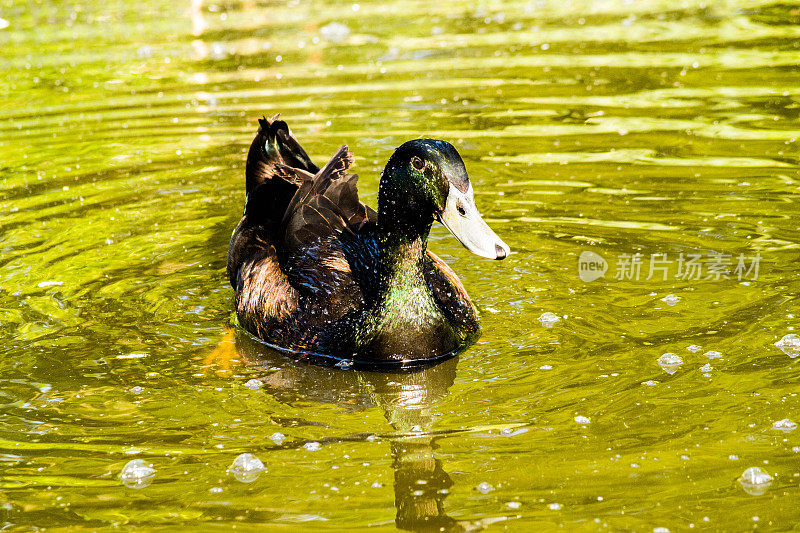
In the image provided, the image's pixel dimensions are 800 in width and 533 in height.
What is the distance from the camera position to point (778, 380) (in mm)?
5922

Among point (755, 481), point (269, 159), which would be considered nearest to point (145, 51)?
point (269, 159)

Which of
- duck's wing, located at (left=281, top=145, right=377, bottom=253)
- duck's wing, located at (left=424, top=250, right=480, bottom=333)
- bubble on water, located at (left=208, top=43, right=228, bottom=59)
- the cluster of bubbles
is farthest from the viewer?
bubble on water, located at (left=208, top=43, right=228, bottom=59)

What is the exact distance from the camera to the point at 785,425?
5406 mm

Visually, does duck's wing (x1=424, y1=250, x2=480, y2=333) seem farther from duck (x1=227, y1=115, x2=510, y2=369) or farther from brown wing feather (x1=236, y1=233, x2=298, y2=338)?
brown wing feather (x1=236, y1=233, x2=298, y2=338)

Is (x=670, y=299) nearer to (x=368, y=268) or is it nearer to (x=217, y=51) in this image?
(x=368, y=268)

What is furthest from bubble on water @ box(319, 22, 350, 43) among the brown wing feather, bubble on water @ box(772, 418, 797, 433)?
bubble on water @ box(772, 418, 797, 433)

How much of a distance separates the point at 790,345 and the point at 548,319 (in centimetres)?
158

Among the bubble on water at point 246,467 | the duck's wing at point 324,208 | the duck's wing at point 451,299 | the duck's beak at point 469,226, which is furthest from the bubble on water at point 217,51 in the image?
the bubble on water at point 246,467

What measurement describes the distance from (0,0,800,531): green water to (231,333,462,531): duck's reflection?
20 mm

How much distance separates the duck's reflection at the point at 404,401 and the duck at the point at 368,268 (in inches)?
5.4

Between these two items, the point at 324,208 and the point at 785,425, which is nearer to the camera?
the point at 785,425

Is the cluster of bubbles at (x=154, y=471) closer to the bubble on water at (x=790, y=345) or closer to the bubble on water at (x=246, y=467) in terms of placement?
the bubble on water at (x=246, y=467)

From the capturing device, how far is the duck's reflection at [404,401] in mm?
4977

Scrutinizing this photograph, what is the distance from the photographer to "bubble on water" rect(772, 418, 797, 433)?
5.38 meters
